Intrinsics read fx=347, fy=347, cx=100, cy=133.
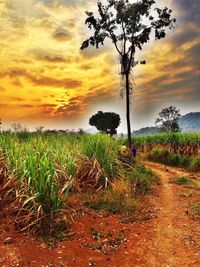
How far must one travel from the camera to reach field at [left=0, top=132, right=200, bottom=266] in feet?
22.2

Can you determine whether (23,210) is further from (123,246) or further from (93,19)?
(93,19)

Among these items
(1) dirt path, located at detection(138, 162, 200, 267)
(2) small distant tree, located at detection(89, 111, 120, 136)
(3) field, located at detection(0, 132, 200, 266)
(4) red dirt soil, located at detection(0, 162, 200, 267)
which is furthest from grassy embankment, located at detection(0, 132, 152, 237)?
(2) small distant tree, located at detection(89, 111, 120, 136)

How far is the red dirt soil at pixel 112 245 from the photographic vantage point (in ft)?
20.8

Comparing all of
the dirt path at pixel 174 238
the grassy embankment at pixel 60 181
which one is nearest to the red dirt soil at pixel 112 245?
the dirt path at pixel 174 238

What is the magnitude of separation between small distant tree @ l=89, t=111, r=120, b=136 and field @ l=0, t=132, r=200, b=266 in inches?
2263

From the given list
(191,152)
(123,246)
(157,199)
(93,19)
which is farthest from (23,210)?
(191,152)

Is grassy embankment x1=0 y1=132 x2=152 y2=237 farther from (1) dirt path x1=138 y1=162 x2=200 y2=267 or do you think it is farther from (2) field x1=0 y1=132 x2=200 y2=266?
(1) dirt path x1=138 y1=162 x2=200 y2=267

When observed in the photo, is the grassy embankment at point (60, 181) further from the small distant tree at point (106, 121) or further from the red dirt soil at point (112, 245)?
the small distant tree at point (106, 121)

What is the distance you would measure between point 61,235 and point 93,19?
61.4ft

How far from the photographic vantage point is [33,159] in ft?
26.0

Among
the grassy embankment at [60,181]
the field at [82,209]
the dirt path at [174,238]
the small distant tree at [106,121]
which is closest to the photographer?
the dirt path at [174,238]

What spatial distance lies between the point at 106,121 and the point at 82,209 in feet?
204

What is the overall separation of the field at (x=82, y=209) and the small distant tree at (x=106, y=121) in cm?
5749

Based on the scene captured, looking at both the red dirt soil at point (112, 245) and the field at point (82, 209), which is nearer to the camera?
the red dirt soil at point (112, 245)
